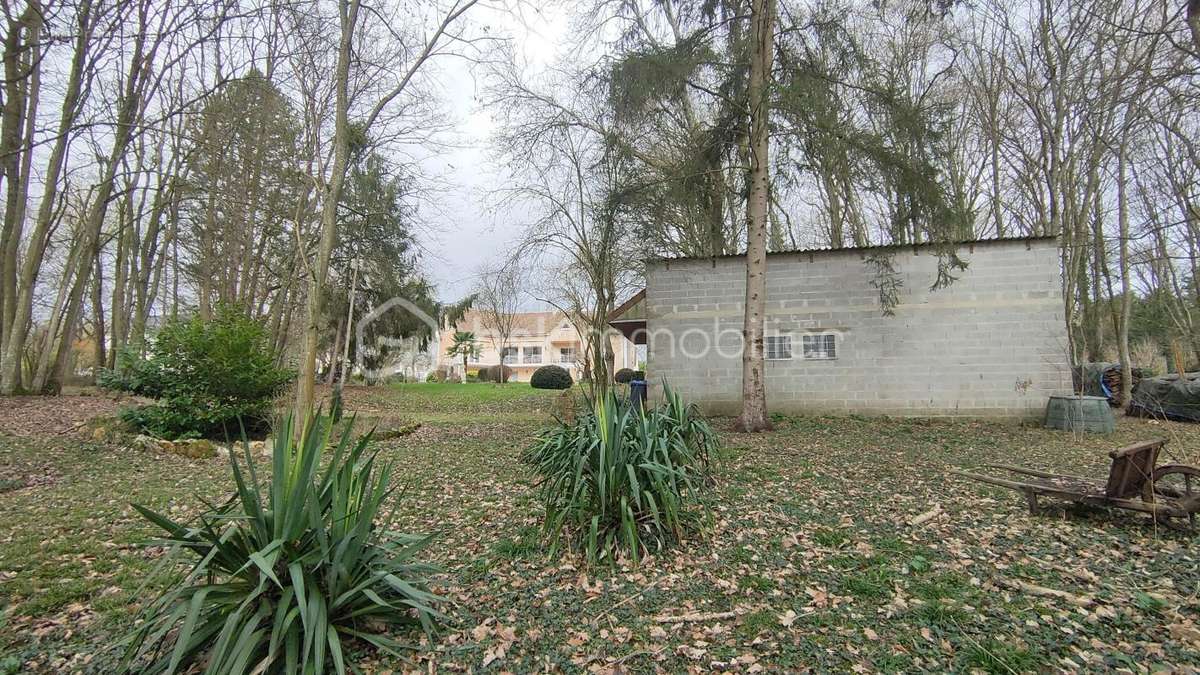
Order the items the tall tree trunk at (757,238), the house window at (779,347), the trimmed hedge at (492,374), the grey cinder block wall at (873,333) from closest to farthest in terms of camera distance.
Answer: the tall tree trunk at (757,238) → the grey cinder block wall at (873,333) → the house window at (779,347) → the trimmed hedge at (492,374)

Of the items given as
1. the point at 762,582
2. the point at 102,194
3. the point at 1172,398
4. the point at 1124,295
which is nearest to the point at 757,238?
the point at 762,582

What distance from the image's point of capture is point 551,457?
416cm

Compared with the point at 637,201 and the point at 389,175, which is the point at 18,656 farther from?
the point at 389,175

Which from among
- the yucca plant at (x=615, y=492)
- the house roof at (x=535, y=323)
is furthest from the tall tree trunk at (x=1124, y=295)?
the house roof at (x=535, y=323)

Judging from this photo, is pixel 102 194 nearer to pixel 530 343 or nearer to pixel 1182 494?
pixel 1182 494

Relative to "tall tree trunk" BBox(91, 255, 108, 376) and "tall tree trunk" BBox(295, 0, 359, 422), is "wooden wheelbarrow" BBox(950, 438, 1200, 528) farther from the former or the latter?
"tall tree trunk" BBox(91, 255, 108, 376)

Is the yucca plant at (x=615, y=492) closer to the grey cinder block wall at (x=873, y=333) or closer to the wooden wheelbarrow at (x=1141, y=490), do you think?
the wooden wheelbarrow at (x=1141, y=490)

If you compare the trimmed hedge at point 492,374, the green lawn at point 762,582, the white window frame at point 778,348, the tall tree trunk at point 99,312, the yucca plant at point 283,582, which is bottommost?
→ the green lawn at point 762,582

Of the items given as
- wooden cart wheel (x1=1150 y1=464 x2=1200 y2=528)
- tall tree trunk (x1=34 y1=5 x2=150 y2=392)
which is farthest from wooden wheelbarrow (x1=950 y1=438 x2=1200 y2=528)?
tall tree trunk (x1=34 y1=5 x2=150 y2=392)

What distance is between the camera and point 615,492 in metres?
3.60

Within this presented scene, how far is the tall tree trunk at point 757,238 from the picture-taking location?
8.77m

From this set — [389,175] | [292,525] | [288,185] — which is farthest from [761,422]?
[389,175]

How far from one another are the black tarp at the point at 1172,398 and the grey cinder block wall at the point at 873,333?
2329mm

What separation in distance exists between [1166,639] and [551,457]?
11.2ft
